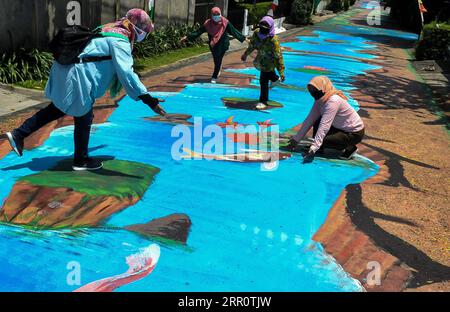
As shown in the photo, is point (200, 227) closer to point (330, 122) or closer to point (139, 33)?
point (139, 33)

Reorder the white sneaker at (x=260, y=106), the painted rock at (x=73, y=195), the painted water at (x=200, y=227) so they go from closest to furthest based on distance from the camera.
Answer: the painted water at (x=200, y=227) < the painted rock at (x=73, y=195) < the white sneaker at (x=260, y=106)

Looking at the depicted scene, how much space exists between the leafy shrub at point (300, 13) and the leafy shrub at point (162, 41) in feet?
41.5

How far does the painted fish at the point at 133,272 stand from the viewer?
3148mm

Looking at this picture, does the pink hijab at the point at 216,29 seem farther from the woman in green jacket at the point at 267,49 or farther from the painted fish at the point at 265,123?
the painted fish at the point at 265,123

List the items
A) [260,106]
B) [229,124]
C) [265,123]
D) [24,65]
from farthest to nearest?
[24,65], [260,106], [265,123], [229,124]

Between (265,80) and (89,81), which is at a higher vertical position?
(89,81)

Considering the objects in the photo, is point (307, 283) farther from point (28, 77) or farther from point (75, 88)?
point (28, 77)

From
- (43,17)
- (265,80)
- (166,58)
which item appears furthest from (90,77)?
(166,58)

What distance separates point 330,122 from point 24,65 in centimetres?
615

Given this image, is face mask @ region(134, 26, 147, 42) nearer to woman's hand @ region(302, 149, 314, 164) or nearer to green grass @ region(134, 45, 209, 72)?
woman's hand @ region(302, 149, 314, 164)

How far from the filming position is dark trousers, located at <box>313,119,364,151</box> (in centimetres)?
599

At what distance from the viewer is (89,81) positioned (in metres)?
4.51

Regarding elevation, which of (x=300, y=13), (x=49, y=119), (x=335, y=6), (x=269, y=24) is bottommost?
(x=49, y=119)

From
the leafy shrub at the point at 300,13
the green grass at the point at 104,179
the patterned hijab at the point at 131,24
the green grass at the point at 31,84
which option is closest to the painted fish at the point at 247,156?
the green grass at the point at 104,179
